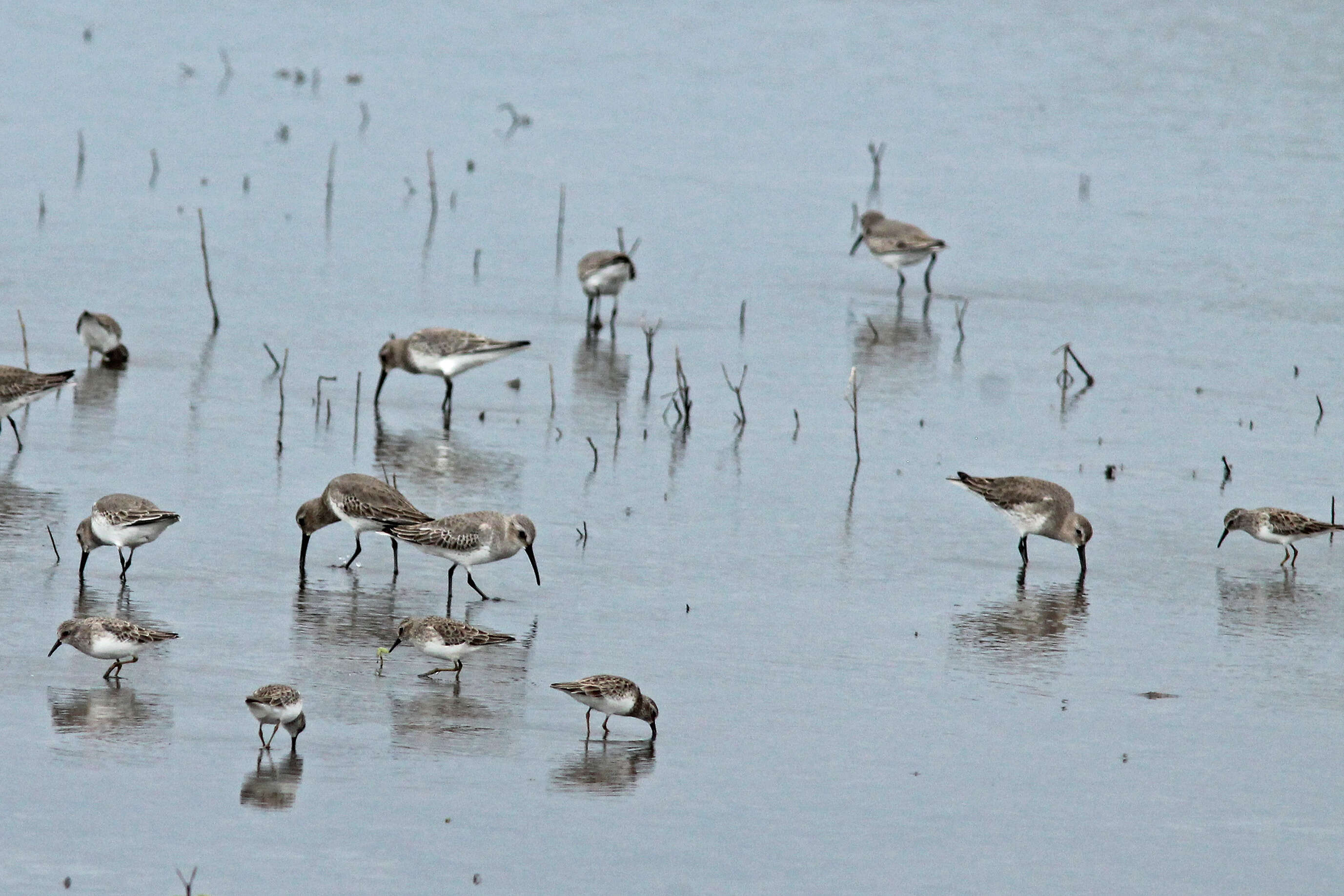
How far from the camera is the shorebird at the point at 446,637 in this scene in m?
11.4

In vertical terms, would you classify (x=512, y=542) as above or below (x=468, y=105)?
below

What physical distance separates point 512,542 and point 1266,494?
7338mm

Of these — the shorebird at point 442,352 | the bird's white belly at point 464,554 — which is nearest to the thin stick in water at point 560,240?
the shorebird at point 442,352

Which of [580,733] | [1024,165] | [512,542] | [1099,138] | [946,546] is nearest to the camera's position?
[580,733]

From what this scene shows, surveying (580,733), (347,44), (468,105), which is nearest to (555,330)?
(580,733)

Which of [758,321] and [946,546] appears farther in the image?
[758,321]

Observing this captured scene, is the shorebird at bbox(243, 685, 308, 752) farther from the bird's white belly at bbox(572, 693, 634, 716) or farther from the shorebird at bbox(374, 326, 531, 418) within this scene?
the shorebird at bbox(374, 326, 531, 418)

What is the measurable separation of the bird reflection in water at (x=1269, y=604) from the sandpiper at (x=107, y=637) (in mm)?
7258

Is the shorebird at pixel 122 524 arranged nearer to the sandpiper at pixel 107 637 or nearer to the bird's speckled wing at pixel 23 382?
the sandpiper at pixel 107 637

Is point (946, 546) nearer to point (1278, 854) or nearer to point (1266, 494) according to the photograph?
point (1266, 494)

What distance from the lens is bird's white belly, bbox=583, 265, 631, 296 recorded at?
2294 cm

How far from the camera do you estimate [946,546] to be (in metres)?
15.5

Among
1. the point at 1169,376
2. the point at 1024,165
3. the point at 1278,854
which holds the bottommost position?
the point at 1278,854

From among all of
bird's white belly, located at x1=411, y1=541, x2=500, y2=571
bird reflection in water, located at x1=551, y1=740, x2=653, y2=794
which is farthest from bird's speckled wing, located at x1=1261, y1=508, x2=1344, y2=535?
bird reflection in water, located at x1=551, y1=740, x2=653, y2=794
